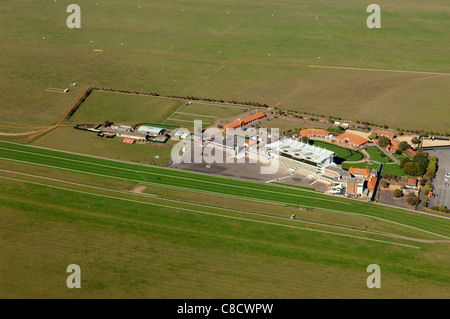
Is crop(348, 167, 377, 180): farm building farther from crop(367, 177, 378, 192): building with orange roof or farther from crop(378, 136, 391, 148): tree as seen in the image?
crop(378, 136, 391, 148): tree

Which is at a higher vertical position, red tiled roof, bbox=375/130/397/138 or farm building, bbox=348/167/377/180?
red tiled roof, bbox=375/130/397/138

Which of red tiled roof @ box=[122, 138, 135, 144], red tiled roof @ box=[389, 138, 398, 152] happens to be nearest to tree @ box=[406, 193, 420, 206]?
red tiled roof @ box=[389, 138, 398, 152]

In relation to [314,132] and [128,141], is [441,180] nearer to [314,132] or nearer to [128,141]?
[314,132]

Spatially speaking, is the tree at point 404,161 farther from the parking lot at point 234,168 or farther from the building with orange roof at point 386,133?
the parking lot at point 234,168

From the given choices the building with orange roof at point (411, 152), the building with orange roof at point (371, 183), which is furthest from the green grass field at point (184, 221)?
the building with orange roof at point (411, 152)

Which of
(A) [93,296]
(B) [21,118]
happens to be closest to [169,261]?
(A) [93,296]
